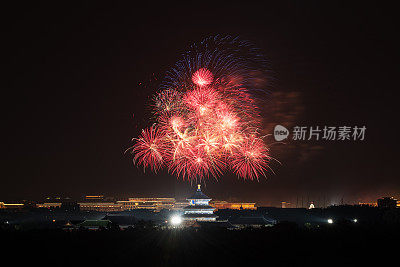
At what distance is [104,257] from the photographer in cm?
2878

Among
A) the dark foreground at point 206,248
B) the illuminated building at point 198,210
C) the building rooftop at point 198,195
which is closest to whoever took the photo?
the dark foreground at point 206,248

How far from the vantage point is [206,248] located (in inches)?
1228

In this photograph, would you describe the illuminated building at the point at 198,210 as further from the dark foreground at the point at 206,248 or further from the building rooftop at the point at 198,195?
the dark foreground at the point at 206,248

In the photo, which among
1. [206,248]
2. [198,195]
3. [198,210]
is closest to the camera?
[206,248]

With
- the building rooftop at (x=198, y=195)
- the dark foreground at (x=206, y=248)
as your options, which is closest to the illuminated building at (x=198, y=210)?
the building rooftop at (x=198, y=195)

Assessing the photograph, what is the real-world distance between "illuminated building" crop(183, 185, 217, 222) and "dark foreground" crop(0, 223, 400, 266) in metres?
44.6

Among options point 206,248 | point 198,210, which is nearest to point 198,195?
point 198,210

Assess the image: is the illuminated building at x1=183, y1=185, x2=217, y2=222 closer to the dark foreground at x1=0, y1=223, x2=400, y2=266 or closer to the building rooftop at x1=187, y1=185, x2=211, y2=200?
the building rooftop at x1=187, y1=185, x2=211, y2=200

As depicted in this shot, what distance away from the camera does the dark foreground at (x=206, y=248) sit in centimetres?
2750

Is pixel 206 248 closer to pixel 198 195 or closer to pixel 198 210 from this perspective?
pixel 198 210

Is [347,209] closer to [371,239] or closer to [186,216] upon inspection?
[186,216]

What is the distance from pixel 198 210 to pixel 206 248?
50.1 meters

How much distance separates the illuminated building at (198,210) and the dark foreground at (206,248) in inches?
1754

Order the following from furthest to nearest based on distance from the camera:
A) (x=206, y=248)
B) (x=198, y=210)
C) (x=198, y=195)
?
(x=198, y=195)
(x=198, y=210)
(x=206, y=248)
